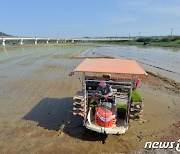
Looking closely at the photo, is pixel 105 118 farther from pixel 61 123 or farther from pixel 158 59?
pixel 158 59

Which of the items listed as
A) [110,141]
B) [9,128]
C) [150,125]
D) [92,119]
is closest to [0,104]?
[9,128]

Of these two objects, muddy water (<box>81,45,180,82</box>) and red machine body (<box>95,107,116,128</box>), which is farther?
muddy water (<box>81,45,180,82</box>)

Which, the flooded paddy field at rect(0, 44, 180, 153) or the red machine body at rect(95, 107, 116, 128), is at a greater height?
the red machine body at rect(95, 107, 116, 128)

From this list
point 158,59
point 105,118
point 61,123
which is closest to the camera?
point 105,118

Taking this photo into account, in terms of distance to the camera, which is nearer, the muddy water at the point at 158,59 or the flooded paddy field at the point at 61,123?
the flooded paddy field at the point at 61,123

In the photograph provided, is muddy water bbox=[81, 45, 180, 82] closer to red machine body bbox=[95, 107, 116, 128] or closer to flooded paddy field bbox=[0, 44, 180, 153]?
flooded paddy field bbox=[0, 44, 180, 153]

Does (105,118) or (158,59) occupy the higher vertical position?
(105,118)

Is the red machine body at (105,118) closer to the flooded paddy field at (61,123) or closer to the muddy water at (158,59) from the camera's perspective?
the flooded paddy field at (61,123)

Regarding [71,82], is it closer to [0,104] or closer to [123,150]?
[0,104]

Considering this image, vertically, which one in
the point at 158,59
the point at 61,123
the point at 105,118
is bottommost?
the point at 158,59

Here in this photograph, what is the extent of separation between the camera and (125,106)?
9.02 meters

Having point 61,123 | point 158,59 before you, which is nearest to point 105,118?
point 61,123

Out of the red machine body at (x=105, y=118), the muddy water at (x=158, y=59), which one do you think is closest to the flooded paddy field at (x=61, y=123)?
the red machine body at (x=105, y=118)

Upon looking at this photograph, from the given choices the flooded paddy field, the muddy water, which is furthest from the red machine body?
the muddy water
